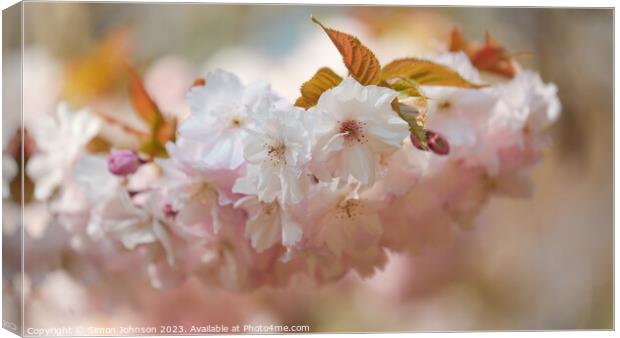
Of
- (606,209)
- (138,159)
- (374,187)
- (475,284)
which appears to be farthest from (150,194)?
(606,209)

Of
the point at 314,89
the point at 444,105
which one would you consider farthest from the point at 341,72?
the point at 314,89

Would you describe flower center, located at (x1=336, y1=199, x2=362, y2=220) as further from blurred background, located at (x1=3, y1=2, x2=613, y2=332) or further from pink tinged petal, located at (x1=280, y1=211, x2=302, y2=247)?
blurred background, located at (x1=3, y1=2, x2=613, y2=332)

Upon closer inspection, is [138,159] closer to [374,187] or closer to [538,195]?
[374,187]

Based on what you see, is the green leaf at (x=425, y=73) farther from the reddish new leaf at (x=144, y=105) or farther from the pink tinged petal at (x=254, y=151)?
the reddish new leaf at (x=144, y=105)

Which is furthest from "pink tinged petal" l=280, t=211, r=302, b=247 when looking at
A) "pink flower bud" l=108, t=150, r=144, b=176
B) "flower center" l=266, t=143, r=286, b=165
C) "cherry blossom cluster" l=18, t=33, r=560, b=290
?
"pink flower bud" l=108, t=150, r=144, b=176

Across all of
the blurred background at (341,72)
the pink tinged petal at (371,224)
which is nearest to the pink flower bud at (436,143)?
the pink tinged petal at (371,224)

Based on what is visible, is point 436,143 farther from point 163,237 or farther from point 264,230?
point 163,237
